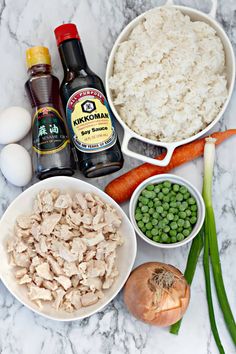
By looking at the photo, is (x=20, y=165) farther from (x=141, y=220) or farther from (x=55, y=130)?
(x=141, y=220)

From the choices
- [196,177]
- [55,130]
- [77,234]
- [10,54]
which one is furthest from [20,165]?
[196,177]

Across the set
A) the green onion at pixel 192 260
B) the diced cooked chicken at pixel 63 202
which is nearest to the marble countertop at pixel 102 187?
the green onion at pixel 192 260

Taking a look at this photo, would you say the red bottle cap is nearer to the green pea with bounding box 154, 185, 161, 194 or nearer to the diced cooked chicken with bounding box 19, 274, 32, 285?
the green pea with bounding box 154, 185, 161, 194

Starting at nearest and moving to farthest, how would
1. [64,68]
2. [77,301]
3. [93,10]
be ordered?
[77,301] < [64,68] < [93,10]

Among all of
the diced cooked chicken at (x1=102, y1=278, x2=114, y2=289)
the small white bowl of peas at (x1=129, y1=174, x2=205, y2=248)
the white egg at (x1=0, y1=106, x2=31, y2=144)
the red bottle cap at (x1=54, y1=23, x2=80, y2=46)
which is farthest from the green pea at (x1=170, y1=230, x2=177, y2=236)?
A: the red bottle cap at (x1=54, y1=23, x2=80, y2=46)

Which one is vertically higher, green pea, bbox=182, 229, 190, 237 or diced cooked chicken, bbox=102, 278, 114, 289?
green pea, bbox=182, 229, 190, 237

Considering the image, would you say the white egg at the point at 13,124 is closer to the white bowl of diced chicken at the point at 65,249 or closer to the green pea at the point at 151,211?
the white bowl of diced chicken at the point at 65,249
